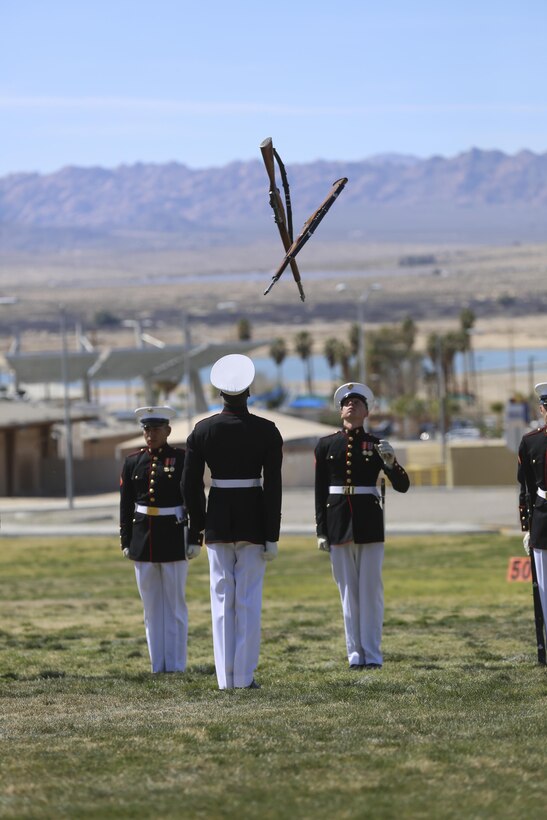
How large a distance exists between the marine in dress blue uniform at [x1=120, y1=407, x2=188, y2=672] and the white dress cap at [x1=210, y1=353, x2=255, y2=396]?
1396 mm

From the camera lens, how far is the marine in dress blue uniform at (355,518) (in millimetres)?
10164

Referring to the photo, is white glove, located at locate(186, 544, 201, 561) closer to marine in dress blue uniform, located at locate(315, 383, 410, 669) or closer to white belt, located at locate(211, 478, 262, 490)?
white belt, located at locate(211, 478, 262, 490)

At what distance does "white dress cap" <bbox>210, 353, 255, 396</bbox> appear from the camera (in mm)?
8891

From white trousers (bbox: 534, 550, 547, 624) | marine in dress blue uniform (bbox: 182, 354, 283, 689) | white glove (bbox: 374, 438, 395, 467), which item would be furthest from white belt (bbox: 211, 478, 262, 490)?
white trousers (bbox: 534, 550, 547, 624)

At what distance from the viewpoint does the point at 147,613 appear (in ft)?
34.2

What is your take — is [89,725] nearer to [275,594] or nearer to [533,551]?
[533,551]

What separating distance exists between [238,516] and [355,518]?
138 centimetres

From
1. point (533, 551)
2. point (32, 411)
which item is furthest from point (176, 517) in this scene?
point (32, 411)

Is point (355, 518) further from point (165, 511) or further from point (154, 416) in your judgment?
point (154, 416)

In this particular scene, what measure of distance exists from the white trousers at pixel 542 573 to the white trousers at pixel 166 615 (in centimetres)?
242

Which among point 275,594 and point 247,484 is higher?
point 247,484

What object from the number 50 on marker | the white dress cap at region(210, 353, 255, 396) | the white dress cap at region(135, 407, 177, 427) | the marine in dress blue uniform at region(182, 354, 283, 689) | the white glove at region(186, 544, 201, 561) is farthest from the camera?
the number 50 on marker

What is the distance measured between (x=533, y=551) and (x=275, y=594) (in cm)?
961

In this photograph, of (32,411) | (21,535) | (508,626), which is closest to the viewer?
(508,626)
